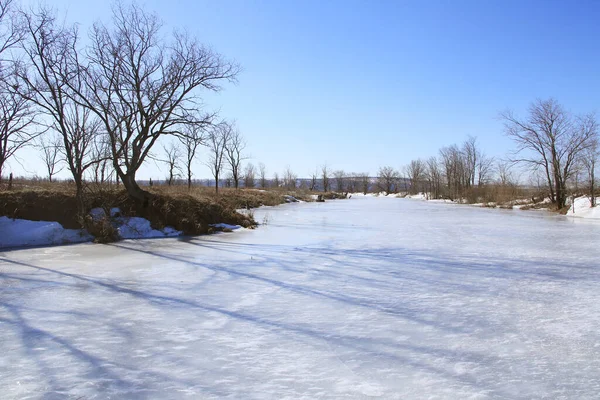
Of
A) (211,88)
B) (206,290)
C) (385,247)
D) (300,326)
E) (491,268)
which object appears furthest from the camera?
(211,88)

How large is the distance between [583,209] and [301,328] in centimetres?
2837

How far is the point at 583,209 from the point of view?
85.3 feet

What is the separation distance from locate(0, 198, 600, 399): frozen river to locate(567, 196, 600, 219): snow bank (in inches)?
725

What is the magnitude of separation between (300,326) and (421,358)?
1.38 metres

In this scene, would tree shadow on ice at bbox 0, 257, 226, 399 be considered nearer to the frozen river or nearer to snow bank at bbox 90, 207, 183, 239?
the frozen river

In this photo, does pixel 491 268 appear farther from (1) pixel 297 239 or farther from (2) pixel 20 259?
(2) pixel 20 259

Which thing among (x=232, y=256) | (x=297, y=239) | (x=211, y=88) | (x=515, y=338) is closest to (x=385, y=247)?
(x=297, y=239)

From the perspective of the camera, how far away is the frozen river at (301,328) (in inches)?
119

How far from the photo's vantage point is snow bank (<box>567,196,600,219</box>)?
2355cm

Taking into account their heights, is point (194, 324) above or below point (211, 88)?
below

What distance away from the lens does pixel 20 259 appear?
9133 mm

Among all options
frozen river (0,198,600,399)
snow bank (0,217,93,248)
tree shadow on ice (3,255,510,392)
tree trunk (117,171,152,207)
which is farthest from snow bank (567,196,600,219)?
snow bank (0,217,93,248)

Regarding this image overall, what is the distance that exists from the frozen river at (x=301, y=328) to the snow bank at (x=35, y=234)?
11.2 feet

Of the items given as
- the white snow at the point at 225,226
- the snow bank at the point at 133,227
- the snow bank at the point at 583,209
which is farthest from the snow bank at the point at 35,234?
the snow bank at the point at 583,209
